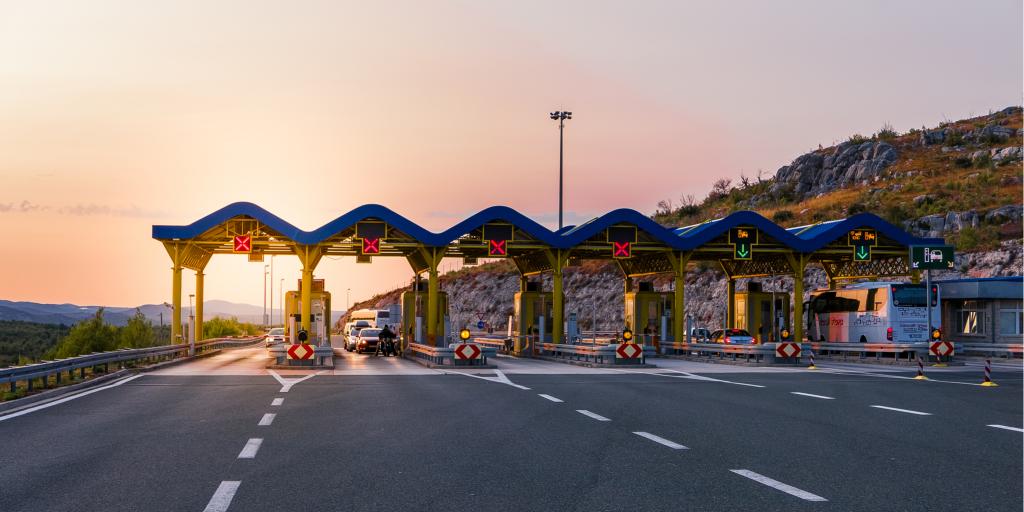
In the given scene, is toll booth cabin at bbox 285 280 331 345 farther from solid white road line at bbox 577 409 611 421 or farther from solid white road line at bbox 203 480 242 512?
solid white road line at bbox 203 480 242 512

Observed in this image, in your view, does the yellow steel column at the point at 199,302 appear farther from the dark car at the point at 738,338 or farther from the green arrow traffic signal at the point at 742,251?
the green arrow traffic signal at the point at 742,251

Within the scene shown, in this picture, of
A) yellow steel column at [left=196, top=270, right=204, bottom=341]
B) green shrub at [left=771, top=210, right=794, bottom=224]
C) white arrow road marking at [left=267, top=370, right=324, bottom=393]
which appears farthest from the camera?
green shrub at [left=771, top=210, right=794, bottom=224]

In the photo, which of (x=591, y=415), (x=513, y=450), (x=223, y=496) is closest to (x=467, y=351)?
(x=591, y=415)

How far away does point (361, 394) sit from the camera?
20.6 meters

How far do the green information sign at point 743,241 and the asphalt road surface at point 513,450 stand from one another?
23607mm

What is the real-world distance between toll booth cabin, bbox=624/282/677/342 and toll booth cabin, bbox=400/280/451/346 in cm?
844

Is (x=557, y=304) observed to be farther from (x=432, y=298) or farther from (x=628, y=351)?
(x=628, y=351)

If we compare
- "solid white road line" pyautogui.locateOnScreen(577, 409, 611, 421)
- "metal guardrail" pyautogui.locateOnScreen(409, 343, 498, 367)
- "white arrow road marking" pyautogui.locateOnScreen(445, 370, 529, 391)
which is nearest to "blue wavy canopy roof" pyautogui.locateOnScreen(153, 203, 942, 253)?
"metal guardrail" pyautogui.locateOnScreen(409, 343, 498, 367)

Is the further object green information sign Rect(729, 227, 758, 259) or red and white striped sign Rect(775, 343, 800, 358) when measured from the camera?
green information sign Rect(729, 227, 758, 259)

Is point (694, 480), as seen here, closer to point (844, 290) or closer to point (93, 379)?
point (93, 379)

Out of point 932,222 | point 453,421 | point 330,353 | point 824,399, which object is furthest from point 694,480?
point 932,222

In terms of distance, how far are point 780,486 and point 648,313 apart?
128ft

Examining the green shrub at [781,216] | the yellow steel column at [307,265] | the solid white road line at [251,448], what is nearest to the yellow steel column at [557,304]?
the yellow steel column at [307,265]

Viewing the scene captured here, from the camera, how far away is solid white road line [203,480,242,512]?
780cm
